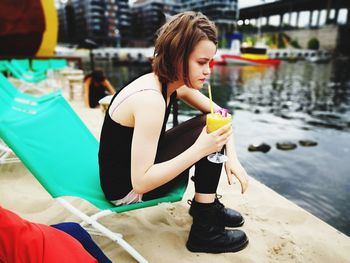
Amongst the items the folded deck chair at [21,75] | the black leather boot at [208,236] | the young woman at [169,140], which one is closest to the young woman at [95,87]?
the folded deck chair at [21,75]

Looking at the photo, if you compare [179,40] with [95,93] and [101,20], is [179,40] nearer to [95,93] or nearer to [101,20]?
[95,93]

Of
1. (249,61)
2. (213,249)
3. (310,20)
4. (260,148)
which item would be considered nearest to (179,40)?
(213,249)

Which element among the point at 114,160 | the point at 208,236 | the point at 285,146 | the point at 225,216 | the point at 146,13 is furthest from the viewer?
the point at 146,13

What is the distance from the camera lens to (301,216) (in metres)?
2.42

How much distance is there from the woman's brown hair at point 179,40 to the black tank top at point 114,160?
0.47 ft

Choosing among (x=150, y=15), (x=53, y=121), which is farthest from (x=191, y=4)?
(x=53, y=121)

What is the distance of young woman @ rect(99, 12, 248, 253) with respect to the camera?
1523mm

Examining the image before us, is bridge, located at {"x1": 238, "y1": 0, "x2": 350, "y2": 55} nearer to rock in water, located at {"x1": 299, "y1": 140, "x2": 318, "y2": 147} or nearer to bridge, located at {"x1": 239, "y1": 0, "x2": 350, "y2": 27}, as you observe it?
bridge, located at {"x1": 239, "y1": 0, "x2": 350, "y2": 27}

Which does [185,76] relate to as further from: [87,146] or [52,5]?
[87,146]

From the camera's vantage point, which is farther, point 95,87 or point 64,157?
point 95,87

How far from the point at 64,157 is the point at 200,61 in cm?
121

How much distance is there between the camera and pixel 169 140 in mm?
2037

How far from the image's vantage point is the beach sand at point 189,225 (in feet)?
6.37

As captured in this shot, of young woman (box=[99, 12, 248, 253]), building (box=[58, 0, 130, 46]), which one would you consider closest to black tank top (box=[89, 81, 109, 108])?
young woman (box=[99, 12, 248, 253])
